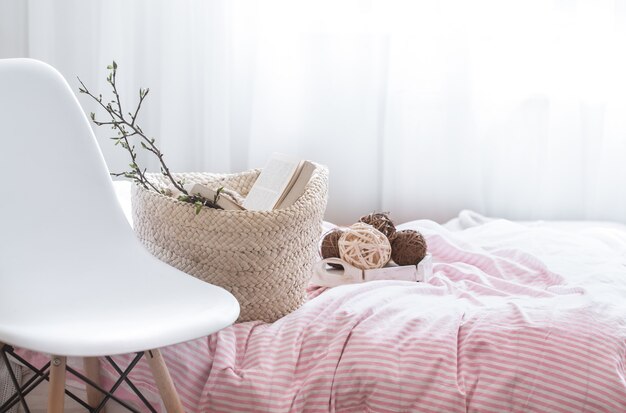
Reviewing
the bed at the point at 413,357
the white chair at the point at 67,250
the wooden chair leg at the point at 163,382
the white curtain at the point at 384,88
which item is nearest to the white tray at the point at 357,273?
the bed at the point at 413,357

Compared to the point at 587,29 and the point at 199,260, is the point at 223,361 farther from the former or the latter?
the point at 587,29

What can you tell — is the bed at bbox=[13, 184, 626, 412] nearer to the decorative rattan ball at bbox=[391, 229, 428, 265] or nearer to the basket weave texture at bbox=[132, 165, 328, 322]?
the basket weave texture at bbox=[132, 165, 328, 322]

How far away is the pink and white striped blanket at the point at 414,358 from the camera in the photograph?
1502 millimetres

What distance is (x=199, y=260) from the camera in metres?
1.72

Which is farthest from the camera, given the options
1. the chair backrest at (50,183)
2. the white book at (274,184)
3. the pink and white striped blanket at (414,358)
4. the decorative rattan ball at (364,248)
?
the decorative rattan ball at (364,248)

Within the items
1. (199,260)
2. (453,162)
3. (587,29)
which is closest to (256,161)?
(453,162)

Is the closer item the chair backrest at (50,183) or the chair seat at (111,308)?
the chair seat at (111,308)

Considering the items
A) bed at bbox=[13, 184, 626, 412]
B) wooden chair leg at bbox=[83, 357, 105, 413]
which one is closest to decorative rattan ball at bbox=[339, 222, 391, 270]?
bed at bbox=[13, 184, 626, 412]

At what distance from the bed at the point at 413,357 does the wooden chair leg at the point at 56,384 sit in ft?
0.84

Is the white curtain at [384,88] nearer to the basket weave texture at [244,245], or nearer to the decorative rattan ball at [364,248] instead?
the decorative rattan ball at [364,248]

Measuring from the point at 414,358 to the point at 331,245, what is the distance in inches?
20.7

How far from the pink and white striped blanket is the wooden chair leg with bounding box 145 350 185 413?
129 mm

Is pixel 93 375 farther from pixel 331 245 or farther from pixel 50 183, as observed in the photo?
pixel 331 245

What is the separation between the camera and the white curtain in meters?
3.24
